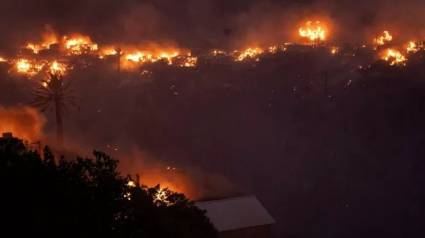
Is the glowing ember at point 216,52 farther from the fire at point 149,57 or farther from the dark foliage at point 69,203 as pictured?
the dark foliage at point 69,203

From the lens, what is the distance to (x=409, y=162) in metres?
48.0

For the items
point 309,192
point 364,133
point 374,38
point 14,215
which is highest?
point 374,38

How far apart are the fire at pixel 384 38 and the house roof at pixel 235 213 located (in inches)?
2220

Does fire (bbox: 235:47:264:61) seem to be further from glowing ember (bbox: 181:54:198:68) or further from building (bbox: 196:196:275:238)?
building (bbox: 196:196:275:238)

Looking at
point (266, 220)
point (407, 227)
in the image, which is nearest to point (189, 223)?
point (266, 220)

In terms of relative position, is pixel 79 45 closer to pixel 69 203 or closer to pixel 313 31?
pixel 313 31

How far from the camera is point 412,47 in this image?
248ft

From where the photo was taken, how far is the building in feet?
108

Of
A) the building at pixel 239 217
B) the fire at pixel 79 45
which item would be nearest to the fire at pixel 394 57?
the building at pixel 239 217

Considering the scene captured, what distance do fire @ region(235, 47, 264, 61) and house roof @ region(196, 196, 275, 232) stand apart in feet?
169

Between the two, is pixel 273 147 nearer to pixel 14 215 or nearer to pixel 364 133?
pixel 364 133

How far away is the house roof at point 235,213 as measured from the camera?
33.1 m

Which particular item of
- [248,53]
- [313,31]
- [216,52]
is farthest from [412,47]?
[216,52]

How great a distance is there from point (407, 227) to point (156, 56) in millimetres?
62723
